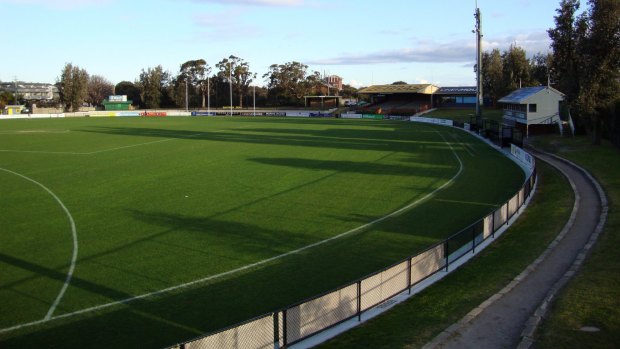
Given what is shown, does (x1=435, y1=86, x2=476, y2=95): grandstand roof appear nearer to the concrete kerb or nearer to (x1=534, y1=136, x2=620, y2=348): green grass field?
the concrete kerb

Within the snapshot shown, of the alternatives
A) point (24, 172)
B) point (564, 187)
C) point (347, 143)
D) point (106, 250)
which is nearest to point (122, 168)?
point (24, 172)

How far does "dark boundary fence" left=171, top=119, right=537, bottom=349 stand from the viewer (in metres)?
10.1

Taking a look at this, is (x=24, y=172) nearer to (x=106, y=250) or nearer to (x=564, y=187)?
(x=106, y=250)

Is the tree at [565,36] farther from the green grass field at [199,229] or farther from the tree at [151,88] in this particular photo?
the tree at [151,88]

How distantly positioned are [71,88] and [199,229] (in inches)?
5637

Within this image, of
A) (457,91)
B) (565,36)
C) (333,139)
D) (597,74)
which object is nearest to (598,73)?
(597,74)

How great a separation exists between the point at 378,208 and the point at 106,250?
40.8 feet

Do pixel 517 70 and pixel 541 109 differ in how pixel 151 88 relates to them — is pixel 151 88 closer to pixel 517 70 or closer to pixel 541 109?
pixel 517 70

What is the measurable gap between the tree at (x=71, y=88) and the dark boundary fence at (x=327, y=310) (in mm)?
150760

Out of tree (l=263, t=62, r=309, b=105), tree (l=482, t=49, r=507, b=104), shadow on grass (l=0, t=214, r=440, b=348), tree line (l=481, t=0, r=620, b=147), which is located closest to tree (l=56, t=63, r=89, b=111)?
tree (l=263, t=62, r=309, b=105)

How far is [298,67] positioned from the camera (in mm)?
175750

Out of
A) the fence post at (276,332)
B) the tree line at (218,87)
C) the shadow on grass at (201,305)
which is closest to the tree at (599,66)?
the shadow on grass at (201,305)

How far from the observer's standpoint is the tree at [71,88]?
14862 centimetres

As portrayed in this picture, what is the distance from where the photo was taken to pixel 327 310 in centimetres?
1199
